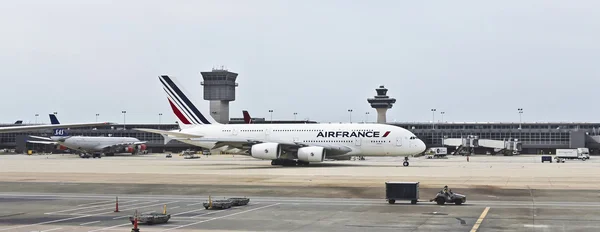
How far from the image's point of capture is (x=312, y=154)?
67.3m

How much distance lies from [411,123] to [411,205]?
16038 centimetres

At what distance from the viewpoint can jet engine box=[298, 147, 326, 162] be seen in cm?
6706

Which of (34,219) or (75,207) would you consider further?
(75,207)

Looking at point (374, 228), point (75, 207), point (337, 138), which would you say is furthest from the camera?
point (337, 138)

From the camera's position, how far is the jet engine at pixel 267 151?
67625 mm

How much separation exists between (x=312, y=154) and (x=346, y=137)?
481 centimetres

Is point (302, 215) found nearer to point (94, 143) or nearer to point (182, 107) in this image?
point (182, 107)

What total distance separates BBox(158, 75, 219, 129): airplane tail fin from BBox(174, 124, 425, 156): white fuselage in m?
6.14

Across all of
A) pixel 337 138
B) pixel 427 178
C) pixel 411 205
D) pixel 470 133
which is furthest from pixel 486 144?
pixel 411 205

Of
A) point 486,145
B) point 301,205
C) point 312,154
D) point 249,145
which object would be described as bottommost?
point 301,205

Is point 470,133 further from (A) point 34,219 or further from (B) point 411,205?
(A) point 34,219

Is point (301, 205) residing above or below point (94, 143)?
below

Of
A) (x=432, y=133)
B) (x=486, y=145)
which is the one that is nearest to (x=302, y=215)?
(x=486, y=145)

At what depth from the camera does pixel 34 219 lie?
25469 mm
